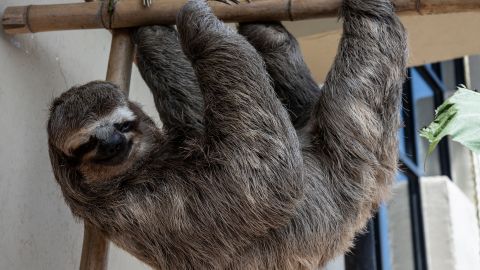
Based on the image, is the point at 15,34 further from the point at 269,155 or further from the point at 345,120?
the point at 345,120

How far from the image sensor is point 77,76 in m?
5.93

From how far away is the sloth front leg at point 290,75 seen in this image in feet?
18.2

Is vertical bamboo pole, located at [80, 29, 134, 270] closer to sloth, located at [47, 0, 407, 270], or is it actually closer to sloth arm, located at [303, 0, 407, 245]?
sloth, located at [47, 0, 407, 270]

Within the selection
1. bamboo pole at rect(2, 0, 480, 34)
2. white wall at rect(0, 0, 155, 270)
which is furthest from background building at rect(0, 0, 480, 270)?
bamboo pole at rect(2, 0, 480, 34)

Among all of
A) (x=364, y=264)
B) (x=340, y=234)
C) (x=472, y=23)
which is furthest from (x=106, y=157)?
(x=364, y=264)

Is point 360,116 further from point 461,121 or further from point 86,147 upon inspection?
point 461,121

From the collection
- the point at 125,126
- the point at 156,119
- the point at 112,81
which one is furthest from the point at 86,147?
the point at 156,119

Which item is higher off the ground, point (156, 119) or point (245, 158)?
point (156, 119)

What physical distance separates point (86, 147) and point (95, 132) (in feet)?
0.48

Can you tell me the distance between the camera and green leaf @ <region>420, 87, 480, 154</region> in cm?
187

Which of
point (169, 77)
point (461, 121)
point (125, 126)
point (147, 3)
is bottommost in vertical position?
point (461, 121)

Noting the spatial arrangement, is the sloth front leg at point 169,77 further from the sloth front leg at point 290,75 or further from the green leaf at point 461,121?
the green leaf at point 461,121

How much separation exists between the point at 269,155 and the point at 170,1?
1494 millimetres

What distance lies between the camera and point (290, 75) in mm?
5684
